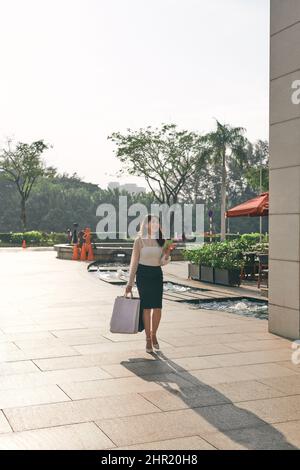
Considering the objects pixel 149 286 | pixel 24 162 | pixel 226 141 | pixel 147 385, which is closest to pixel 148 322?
pixel 149 286

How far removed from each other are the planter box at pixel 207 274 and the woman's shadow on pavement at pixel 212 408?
8887 millimetres

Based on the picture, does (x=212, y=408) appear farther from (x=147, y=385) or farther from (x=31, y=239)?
(x=31, y=239)

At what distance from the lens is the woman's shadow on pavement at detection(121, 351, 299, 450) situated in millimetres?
4461

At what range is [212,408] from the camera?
17.1ft

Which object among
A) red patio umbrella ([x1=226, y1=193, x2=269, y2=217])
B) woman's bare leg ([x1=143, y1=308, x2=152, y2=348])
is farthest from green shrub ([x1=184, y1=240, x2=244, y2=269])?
woman's bare leg ([x1=143, y1=308, x2=152, y2=348])

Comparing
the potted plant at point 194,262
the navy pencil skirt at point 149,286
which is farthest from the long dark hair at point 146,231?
the potted plant at point 194,262

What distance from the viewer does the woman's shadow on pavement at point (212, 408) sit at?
4461 millimetres

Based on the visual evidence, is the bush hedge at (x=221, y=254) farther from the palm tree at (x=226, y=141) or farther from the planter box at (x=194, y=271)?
the palm tree at (x=226, y=141)

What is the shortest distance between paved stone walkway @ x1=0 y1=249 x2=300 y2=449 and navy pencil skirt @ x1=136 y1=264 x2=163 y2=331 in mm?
652

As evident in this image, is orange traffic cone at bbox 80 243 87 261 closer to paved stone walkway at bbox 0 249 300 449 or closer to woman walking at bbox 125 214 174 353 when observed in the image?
paved stone walkway at bbox 0 249 300 449

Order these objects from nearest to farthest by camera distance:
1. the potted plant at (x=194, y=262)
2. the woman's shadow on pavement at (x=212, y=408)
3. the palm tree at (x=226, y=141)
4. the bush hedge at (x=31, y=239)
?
the woman's shadow on pavement at (x=212, y=408)
the potted plant at (x=194, y=262)
the palm tree at (x=226, y=141)
the bush hedge at (x=31, y=239)

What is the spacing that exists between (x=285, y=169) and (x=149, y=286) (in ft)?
8.65

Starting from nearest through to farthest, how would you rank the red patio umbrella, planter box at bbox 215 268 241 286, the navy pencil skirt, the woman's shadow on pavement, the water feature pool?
the woman's shadow on pavement, the navy pencil skirt, the water feature pool, the red patio umbrella, planter box at bbox 215 268 241 286
